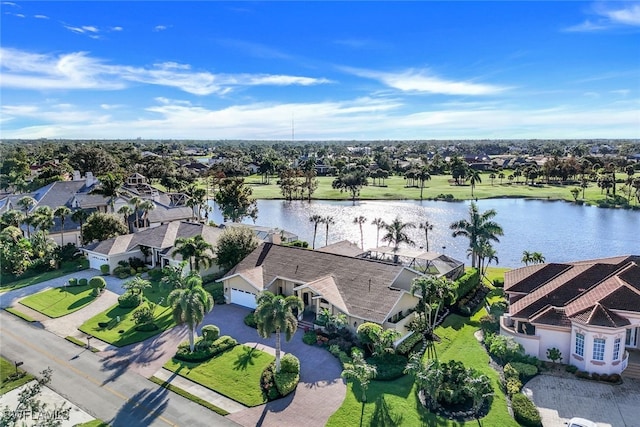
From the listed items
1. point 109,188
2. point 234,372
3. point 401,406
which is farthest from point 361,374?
point 109,188

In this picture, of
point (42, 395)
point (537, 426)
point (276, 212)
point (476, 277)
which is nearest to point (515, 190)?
point (276, 212)

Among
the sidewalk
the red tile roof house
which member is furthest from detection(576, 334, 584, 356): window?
the sidewalk

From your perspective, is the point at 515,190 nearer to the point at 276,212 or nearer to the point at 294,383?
the point at 276,212

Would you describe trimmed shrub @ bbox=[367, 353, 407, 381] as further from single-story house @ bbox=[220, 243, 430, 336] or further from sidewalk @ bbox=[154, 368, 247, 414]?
sidewalk @ bbox=[154, 368, 247, 414]

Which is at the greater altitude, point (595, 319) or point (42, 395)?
point (595, 319)

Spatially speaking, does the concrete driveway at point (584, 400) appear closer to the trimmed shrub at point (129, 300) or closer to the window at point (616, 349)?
the window at point (616, 349)
